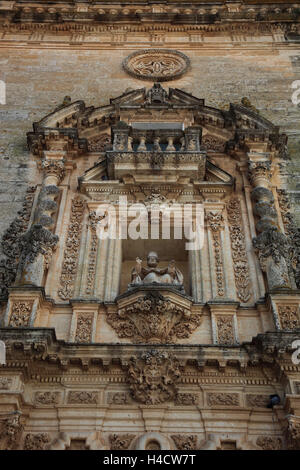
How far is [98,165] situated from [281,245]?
176 inches

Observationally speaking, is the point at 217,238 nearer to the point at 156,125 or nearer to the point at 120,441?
the point at 156,125

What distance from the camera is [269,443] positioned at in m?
7.27

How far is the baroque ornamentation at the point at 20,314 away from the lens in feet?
26.9

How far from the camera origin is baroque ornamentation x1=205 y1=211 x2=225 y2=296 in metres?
9.40

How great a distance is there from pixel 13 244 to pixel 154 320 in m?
3.51

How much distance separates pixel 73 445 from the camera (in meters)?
7.30

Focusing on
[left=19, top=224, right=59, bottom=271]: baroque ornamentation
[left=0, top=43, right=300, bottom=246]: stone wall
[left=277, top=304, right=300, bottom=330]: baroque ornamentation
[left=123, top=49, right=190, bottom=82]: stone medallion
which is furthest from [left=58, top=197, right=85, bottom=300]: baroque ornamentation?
[left=123, top=49, right=190, bottom=82]: stone medallion

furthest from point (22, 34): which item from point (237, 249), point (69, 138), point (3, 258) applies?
point (237, 249)

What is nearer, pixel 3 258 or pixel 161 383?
pixel 161 383

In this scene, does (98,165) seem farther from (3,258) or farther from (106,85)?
(106,85)

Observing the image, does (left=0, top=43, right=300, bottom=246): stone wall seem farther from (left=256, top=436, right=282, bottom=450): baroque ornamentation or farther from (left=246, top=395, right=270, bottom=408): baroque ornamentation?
(left=256, top=436, right=282, bottom=450): baroque ornamentation

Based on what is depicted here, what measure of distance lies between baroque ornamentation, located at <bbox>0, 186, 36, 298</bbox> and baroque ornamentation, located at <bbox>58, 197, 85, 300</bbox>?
0.90 metres

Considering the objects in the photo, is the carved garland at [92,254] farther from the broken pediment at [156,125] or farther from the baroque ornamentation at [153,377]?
the broken pediment at [156,125]

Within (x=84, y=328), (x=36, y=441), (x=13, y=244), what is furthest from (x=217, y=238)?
(x=36, y=441)
